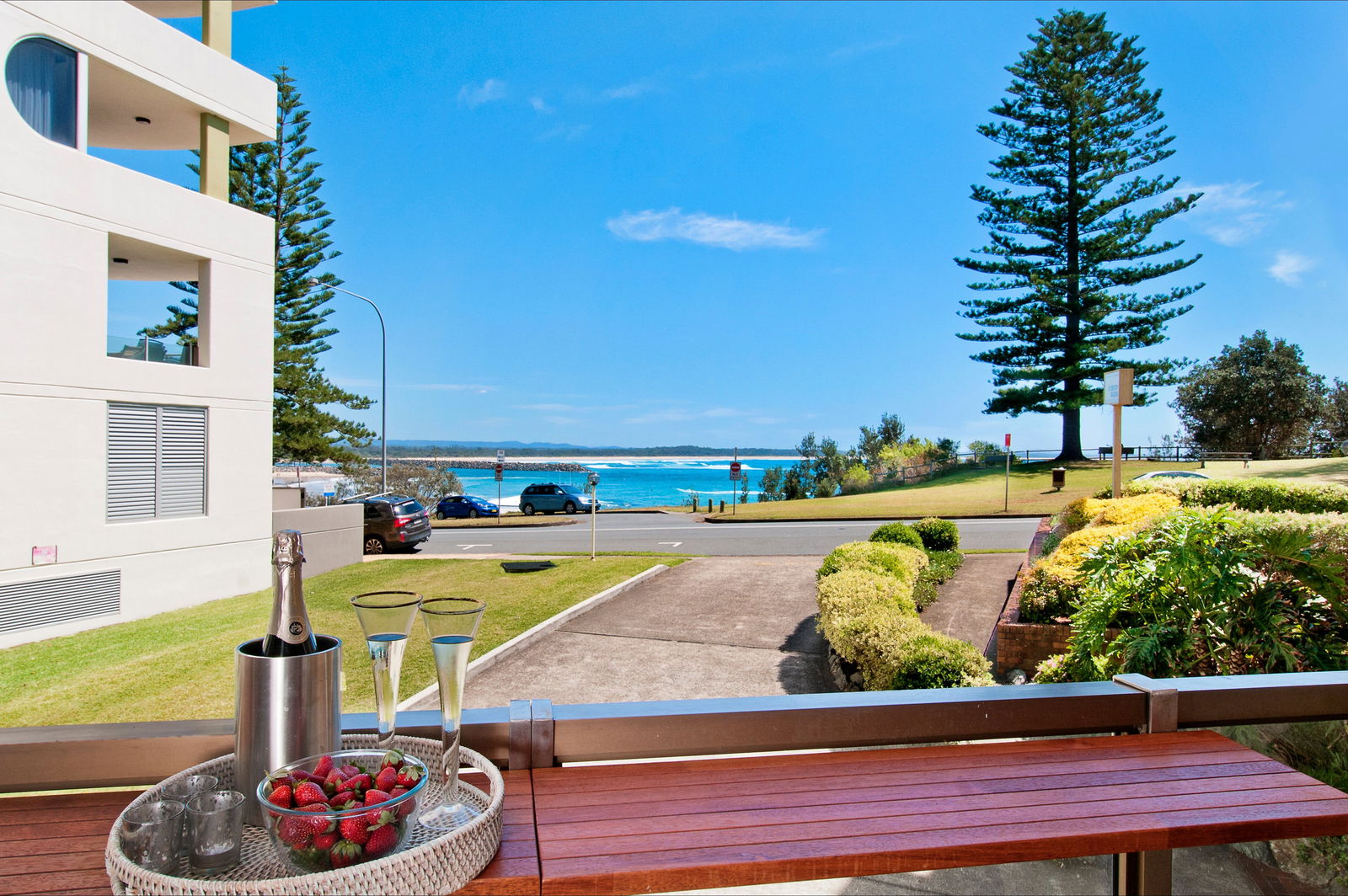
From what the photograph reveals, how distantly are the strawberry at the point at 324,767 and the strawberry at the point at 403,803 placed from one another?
0.25 ft

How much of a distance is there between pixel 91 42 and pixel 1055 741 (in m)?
2.52

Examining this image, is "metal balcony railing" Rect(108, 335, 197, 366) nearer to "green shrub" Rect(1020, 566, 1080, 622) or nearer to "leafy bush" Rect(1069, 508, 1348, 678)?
"leafy bush" Rect(1069, 508, 1348, 678)

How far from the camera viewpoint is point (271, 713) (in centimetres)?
64

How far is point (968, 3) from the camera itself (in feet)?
10.2

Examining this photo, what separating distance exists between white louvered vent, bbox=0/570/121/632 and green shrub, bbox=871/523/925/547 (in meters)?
4.18

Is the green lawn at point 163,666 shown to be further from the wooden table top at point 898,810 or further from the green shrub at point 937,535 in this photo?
the green shrub at point 937,535

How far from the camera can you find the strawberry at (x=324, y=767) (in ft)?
1.98

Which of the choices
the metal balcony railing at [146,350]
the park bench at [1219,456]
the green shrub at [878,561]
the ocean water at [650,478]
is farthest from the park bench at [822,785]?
the park bench at [1219,456]

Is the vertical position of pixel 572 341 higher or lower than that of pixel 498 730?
higher

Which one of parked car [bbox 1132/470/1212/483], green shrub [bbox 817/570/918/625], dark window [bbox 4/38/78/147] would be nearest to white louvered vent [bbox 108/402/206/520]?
dark window [bbox 4/38/78/147]

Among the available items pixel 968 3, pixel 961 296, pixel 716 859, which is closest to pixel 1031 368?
pixel 961 296

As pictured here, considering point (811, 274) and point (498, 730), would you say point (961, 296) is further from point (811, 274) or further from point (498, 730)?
point (498, 730)

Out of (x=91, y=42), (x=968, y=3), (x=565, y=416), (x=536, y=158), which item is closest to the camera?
(x=91, y=42)

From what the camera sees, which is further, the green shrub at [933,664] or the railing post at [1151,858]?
the green shrub at [933,664]
